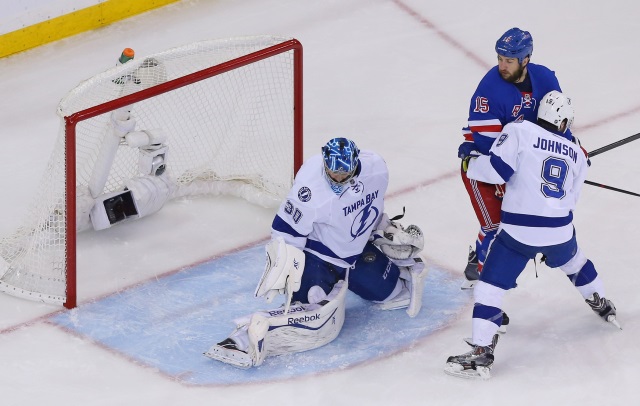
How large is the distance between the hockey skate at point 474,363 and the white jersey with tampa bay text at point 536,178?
0.39 m

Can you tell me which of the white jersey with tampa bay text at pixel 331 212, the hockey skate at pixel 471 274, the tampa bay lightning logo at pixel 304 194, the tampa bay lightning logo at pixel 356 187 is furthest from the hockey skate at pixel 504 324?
the tampa bay lightning logo at pixel 304 194

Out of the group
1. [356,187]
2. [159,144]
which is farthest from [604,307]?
[159,144]

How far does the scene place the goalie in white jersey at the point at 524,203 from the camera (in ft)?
17.4

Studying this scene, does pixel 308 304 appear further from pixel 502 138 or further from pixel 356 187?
pixel 502 138

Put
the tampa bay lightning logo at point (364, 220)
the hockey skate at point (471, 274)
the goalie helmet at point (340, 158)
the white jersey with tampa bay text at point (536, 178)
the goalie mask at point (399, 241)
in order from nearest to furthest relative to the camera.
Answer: the white jersey with tampa bay text at point (536, 178), the goalie helmet at point (340, 158), the tampa bay lightning logo at point (364, 220), the goalie mask at point (399, 241), the hockey skate at point (471, 274)

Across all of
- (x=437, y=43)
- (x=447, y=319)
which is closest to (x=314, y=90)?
(x=437, y=43)

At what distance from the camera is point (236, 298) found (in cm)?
600

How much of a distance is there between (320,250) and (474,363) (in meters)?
0.66

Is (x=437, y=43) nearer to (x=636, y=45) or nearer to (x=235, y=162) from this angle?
(x=636, y=45)

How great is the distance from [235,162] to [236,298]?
2.76 feet

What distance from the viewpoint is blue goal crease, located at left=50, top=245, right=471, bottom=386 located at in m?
5.60

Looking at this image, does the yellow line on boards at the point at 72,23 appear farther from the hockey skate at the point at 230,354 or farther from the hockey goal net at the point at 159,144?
the hockey skate at the point at 230,354

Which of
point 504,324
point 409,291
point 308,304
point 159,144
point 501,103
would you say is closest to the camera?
point 501,103

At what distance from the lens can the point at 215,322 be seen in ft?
19.2
